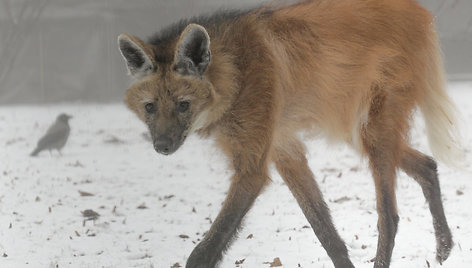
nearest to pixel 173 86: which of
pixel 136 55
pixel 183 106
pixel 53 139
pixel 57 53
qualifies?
pixel 183 106

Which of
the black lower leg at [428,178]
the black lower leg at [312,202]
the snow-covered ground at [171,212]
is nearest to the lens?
the black lower leg at [312,202]

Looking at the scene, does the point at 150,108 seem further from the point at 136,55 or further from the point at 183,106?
the point at 136,55

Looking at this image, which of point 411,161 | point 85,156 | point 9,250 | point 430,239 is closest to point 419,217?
point 430,239

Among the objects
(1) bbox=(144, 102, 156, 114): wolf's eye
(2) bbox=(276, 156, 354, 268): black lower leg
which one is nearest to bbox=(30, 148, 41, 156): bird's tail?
(2) bbox=(276, 156, 354, 268): black lower leg

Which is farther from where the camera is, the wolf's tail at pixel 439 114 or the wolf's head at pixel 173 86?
the wolf's tail at pixel 439 114

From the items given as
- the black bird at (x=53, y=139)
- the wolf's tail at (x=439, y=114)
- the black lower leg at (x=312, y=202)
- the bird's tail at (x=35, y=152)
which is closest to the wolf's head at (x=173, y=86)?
the black lower leg at (x=312, y=202)

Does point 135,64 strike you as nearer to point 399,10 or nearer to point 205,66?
point 205,66

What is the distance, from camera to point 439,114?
3709 millimetres

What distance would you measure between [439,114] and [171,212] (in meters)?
2.72

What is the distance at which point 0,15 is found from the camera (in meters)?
13.2

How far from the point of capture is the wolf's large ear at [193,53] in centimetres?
254

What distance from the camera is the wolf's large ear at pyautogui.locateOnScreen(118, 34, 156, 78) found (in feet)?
8.52

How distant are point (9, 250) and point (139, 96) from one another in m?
2.11

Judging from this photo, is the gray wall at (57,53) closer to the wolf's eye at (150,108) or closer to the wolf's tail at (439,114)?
the wolf's tail at (439,114)
